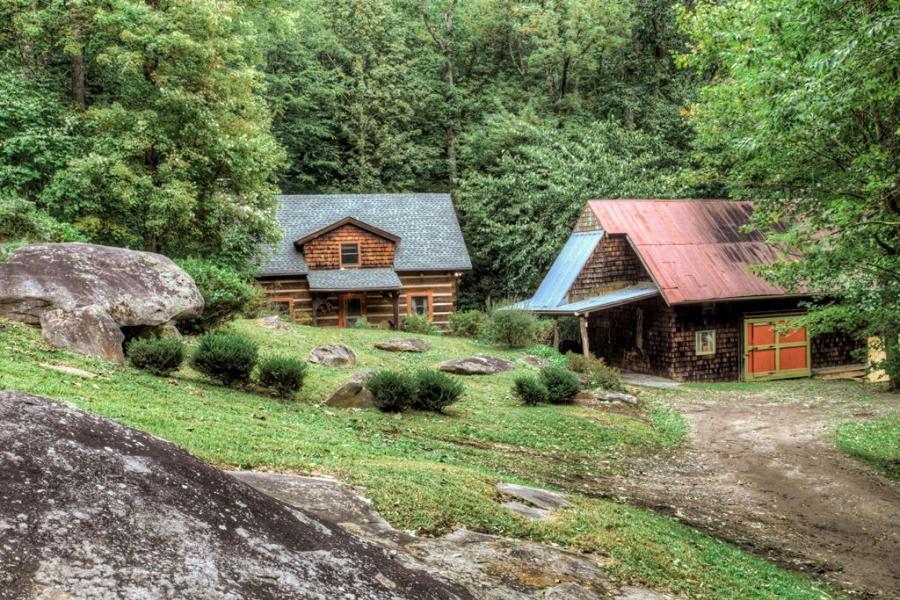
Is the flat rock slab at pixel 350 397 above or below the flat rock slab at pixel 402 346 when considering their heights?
below

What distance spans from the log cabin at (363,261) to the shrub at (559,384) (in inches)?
644

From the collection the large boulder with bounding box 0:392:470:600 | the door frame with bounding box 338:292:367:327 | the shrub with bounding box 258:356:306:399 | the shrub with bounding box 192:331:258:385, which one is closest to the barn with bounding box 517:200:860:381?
the door frame with bounding box 338:292:367:327

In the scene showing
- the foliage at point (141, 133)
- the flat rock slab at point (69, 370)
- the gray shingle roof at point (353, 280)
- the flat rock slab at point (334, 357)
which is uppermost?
the foliage at point (141, 133)

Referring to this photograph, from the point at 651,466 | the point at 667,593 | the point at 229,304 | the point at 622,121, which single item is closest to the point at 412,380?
the point at 651,466

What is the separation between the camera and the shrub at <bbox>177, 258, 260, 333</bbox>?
59.8 ft

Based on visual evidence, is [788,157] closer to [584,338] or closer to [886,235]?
[886,235]

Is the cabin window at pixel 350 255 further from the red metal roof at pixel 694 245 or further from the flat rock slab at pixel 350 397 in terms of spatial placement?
the flat rock slab at pixel 350 397

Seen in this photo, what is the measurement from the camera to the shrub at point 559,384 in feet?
57.9

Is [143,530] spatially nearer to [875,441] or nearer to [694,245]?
[875,441]

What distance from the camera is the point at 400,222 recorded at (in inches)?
1476

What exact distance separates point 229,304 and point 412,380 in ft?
21.6

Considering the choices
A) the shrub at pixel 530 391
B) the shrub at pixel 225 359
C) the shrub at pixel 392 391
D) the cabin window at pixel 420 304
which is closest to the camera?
the shrub at pixel 225 359

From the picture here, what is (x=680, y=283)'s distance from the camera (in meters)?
25.4

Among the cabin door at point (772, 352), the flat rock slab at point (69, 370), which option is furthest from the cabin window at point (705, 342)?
the flat rock slab at point (69, 370)
